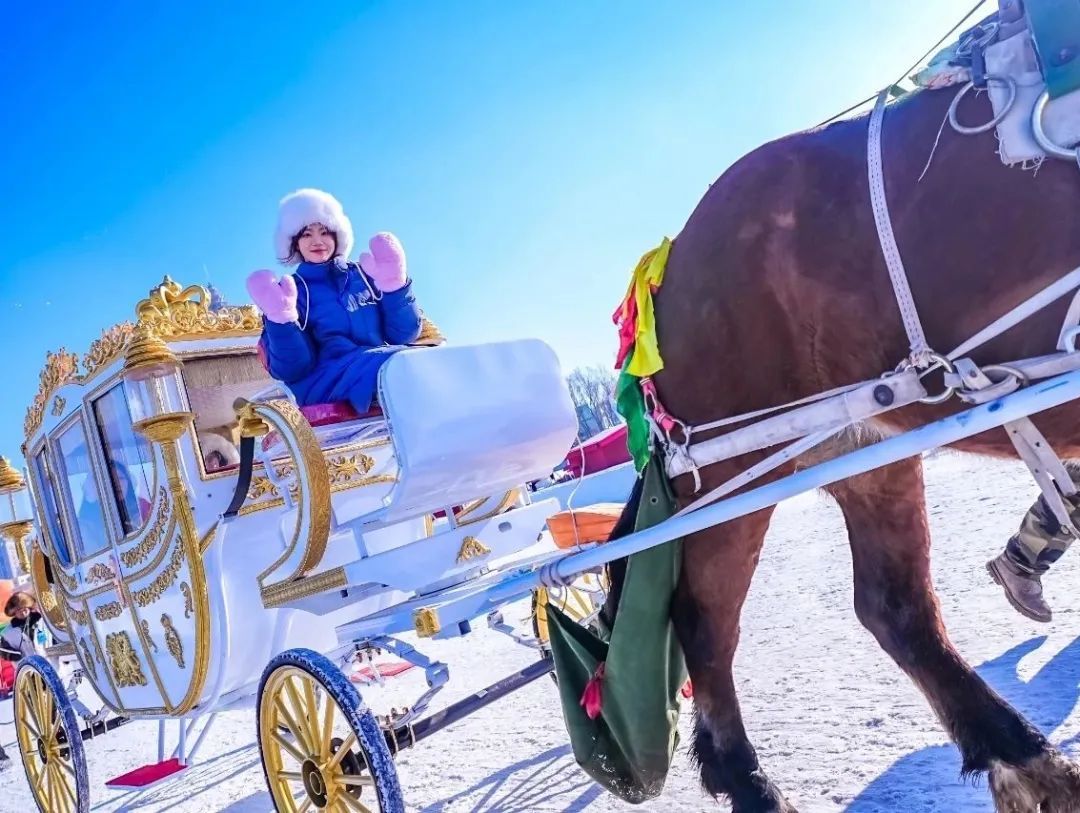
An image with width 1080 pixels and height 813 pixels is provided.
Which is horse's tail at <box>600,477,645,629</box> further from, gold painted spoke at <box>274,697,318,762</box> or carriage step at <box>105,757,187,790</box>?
carriage step at <box>105,757,187,790</box>

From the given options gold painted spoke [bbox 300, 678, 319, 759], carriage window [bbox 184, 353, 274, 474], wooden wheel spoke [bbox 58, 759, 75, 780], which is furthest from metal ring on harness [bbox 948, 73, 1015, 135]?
wooden wheel spoke [bbox 58, 759, 75, 780]

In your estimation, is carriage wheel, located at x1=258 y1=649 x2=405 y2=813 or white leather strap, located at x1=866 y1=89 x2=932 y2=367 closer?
white leather strap, located at x1=866 y1=89 x2=932 y2=367

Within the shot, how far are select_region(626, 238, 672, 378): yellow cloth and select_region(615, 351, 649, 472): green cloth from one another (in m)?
0.04

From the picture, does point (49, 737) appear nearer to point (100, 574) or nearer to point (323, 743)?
point (100, 574)

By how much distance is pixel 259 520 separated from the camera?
3305mm

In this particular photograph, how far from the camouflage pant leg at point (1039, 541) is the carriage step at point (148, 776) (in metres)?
3.19

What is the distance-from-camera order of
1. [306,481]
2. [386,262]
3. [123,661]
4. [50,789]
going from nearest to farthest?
[306,481] → [386,262] → [123,661] → [50,789]

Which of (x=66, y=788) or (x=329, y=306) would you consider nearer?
(x=329, y=306)

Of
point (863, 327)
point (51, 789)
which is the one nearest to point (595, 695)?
point (863, 327)

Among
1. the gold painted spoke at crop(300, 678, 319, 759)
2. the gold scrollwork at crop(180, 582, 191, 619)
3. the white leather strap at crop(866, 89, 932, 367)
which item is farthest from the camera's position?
the gold scrollwork at crop(180, 582, 191, 619)

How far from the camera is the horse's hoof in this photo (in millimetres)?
1776

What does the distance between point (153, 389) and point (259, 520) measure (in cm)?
66

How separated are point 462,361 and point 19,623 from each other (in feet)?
18.7

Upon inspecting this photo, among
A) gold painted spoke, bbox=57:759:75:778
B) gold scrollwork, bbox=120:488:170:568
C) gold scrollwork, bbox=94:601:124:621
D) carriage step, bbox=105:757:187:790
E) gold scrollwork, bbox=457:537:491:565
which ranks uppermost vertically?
gold scrollwork, bbox=120:488:170:568
